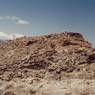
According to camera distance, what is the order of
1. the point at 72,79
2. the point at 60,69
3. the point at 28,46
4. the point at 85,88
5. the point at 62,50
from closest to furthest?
the point at 85,88
the point at 72,79
the point at 60,69
the point at 62,50
the point at 28,46

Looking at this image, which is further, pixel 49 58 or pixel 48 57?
pixel 48 57

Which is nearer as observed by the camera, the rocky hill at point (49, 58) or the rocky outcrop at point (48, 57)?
the rocky hill at point (49, 58)

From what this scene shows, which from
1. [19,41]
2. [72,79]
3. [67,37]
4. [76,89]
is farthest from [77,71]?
[19,41]

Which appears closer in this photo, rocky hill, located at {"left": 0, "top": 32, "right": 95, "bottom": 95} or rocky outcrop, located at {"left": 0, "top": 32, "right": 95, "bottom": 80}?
rocky hill, located at {"left": 0, "top": 32, "right": 95, "bottom": 95}

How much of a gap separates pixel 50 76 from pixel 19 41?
6.26m

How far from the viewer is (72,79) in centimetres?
1878

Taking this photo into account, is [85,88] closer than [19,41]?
Yes

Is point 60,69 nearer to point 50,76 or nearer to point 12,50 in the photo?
point 50,76

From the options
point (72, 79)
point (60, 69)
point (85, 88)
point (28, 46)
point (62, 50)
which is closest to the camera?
point (85, 88)

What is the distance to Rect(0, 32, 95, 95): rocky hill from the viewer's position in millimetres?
19688

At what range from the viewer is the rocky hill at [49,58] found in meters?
19.7

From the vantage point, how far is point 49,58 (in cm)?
2106

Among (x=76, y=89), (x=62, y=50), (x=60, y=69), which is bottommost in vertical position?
(x=76, y=89)

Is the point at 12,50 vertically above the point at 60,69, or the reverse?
the point at 12,50
